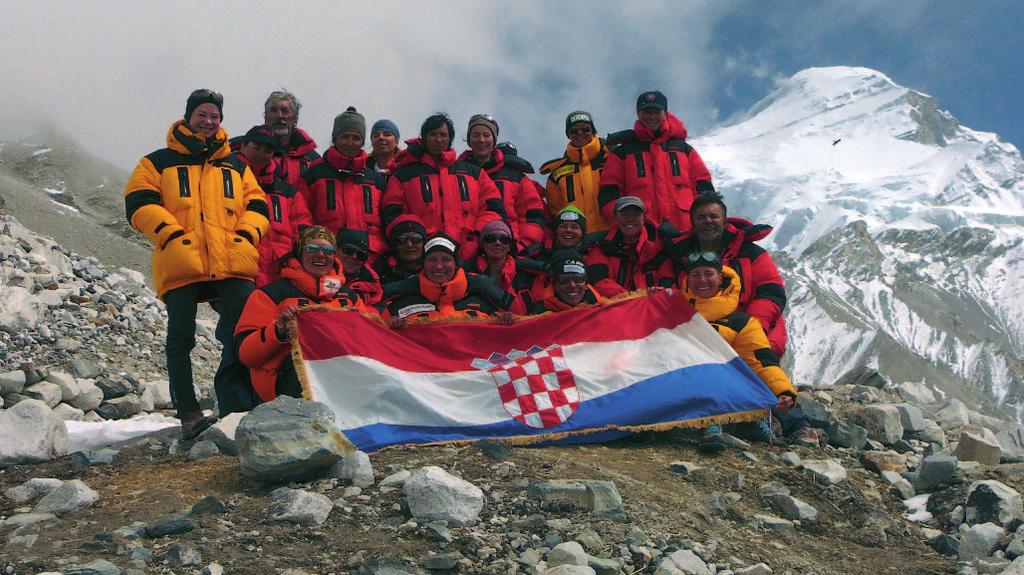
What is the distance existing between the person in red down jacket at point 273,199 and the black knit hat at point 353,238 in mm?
529

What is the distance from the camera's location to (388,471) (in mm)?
6266

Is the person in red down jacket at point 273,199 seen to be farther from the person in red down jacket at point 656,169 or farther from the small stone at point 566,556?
the small stone at point 566,556

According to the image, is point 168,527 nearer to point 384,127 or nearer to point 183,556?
point 183,556

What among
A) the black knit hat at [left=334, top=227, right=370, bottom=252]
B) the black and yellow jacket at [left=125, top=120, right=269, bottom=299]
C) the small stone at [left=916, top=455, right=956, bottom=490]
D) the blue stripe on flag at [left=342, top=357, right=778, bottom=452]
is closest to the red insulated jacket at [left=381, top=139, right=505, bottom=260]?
the black knit hat at [left=334, top=227, right=370, bottom=252]

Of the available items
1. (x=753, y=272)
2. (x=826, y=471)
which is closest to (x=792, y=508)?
(x=826, y=471)

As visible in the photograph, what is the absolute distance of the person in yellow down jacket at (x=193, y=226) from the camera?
7719 millimetres

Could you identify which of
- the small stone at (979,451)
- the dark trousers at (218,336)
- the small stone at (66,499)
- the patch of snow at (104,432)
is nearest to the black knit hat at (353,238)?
the dark trousers at (218,336)

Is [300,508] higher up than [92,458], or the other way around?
[92,458]

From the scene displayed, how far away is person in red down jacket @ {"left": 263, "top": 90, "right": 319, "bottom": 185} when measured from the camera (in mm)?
10062

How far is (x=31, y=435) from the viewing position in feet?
23.7

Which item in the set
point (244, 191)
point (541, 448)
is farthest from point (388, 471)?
point (244, 191)

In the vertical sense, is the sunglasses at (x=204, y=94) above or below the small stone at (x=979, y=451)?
above

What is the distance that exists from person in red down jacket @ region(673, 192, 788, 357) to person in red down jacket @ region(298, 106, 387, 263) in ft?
11.1

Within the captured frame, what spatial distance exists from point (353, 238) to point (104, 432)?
2.92m
